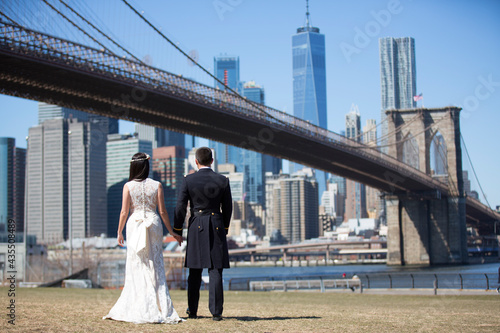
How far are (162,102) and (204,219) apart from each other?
32976 millimetres

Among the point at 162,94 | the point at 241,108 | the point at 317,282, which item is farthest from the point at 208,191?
the point at 241,108

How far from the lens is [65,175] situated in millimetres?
147750

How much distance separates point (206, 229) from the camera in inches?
265

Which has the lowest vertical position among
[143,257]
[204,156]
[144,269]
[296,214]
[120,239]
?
[144,269]

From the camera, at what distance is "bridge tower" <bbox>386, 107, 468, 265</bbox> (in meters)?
69.2

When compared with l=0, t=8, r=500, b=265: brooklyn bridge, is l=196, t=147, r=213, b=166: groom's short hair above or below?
below

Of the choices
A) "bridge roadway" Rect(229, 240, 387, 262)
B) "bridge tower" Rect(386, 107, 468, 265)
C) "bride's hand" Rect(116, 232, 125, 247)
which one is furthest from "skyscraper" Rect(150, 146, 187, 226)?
"bride's hand" Rect(116, 232, 125, 247)

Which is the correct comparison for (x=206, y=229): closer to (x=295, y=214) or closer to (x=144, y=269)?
(x=144, y=269)

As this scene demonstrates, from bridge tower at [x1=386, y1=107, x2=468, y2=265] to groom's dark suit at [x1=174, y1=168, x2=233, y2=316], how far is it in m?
61.8

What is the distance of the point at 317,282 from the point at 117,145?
163 m

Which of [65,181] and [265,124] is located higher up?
[65,181]

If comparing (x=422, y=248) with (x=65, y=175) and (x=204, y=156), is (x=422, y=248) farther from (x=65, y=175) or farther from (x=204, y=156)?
(x=65, y=175)

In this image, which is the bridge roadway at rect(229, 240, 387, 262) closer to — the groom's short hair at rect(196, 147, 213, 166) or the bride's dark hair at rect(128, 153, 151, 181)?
the groom's short hair at rect(196, 147, 213, 166)

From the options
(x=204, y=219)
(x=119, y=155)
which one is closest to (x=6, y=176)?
(x=119, y=155)
